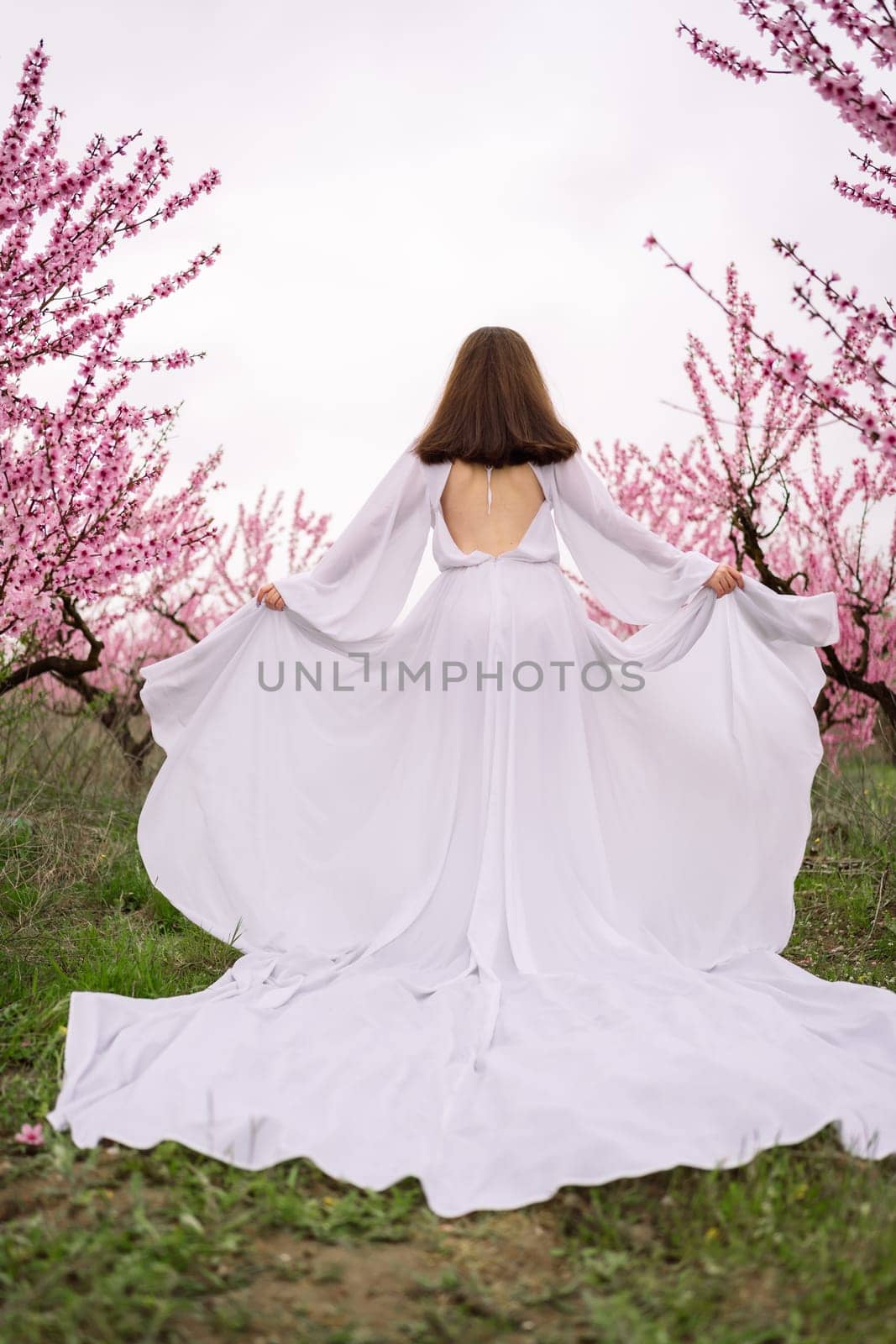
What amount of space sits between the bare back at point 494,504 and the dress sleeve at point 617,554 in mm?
109

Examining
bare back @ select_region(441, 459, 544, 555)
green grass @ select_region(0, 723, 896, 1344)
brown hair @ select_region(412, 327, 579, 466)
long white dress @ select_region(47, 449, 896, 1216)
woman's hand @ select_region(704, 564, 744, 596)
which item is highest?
brown hair @ select_region(412, 327, 579, 466)

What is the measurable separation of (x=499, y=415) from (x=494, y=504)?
0.96ft

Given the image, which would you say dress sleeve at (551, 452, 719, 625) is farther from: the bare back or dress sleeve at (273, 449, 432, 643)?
dress sleeve at (273, 449, 432, 643)

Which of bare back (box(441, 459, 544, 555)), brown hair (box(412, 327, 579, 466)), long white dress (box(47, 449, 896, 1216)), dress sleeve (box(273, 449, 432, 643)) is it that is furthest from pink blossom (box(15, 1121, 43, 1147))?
brown hair (box(412, 327, 579, 466))

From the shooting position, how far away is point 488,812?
345cm

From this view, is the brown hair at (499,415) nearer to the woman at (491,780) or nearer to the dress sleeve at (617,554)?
the woman at (491,780)

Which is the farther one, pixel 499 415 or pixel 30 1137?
pixel 499 415

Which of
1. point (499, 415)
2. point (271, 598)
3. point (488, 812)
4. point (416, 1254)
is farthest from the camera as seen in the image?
point (271, 598)

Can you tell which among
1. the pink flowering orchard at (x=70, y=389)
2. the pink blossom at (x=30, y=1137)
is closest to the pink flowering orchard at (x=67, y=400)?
the pink flowering orchard at (x=70, y=389)

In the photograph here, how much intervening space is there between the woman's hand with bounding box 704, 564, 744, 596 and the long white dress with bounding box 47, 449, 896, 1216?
0.03 metres

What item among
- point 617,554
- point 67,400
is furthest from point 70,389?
point 617,554

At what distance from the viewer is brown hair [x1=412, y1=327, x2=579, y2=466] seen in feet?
11.7

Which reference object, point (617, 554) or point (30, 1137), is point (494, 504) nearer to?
point (617, 554)

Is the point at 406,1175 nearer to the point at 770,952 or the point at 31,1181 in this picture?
the point at 31,1181
